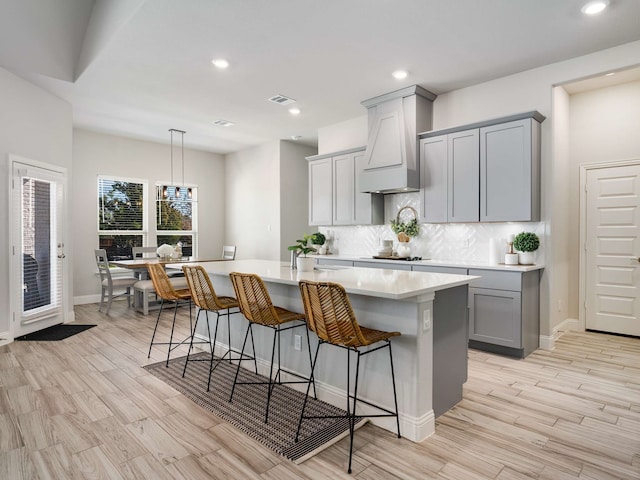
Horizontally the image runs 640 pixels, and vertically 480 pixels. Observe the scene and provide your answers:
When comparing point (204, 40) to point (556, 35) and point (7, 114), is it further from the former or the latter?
point (556, 35)

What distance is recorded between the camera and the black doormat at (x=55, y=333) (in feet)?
15.2

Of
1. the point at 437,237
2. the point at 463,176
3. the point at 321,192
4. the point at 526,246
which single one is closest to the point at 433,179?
the point at 463,176

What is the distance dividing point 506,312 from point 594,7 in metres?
2.69

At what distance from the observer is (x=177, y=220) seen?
8242 mm

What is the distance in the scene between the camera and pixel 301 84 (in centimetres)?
468

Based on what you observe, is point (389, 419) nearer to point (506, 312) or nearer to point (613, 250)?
point (506, 312)

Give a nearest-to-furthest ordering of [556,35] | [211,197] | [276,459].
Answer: [276,459] → [556,35] → [211,197]

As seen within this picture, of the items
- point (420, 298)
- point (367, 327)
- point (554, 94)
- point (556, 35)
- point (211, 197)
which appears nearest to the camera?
point (420, 298)

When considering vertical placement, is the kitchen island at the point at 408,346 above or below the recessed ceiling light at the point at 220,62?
below

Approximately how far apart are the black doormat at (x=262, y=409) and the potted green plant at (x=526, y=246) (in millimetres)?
2672

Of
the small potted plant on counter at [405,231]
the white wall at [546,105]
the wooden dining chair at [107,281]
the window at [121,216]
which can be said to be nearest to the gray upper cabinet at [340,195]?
the small potted plant on counter at [405,231]

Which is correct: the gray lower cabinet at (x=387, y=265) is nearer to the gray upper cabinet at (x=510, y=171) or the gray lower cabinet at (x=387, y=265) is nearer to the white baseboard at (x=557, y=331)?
the gray upper cabinet at (x=510, y=171)

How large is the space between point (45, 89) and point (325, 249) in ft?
14.5

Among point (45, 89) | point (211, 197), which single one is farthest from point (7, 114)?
point (211, 197)
